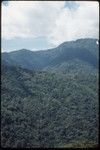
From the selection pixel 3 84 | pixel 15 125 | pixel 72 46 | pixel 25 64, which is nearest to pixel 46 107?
pixel 3 84

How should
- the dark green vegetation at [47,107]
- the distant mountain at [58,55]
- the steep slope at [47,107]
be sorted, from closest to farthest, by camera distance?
the steep slope at [47,107]
the dark green vegetation at [47,107]
the distant mountain at [58,55]

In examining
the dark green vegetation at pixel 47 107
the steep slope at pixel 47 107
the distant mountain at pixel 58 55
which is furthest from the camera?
the distant mountain at pixel 58 55

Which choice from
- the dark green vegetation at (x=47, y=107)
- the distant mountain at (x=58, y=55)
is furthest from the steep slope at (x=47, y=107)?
the distant mountain at (x=58, y=55)

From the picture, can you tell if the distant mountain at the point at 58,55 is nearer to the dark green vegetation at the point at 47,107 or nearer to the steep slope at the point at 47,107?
the dark green vegetation at the point at 47,107

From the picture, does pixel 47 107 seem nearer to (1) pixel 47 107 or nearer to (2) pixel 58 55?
(1) pixel 47 107

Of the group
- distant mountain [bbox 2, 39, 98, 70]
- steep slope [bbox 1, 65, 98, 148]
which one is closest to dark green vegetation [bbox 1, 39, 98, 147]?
steep slope [bbox 1, 65, 98, 148]

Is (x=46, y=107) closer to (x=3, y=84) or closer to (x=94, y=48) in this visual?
(x=3, y=84)
